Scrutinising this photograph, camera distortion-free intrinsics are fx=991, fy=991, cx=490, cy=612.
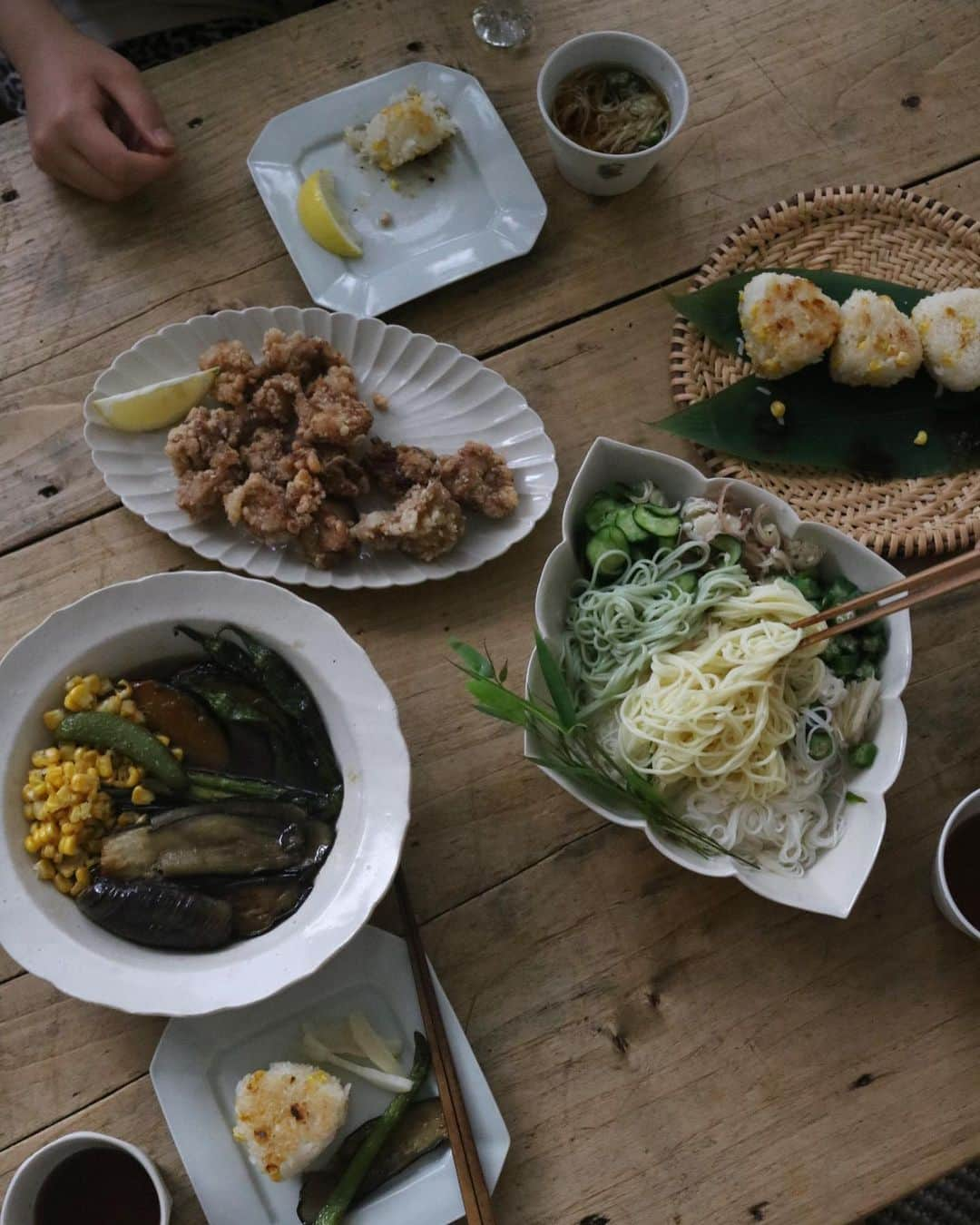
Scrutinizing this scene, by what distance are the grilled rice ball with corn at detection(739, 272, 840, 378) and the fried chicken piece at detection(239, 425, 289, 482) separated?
1.02 metres

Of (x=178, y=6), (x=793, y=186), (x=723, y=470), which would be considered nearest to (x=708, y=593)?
(x=723, y=470)

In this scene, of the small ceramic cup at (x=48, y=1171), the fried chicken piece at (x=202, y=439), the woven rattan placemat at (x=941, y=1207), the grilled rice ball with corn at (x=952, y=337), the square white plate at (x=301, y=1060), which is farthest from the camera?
the woven rattan placemat at (x=941, y=1207)

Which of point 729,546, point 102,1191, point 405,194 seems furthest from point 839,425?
point 102,1191

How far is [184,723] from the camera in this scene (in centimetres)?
184

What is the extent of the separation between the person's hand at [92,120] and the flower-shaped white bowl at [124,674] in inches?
37.9

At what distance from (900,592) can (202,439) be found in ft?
4.47

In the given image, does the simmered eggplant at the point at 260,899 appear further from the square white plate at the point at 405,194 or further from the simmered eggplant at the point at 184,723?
the square white plate at the point at 405,194

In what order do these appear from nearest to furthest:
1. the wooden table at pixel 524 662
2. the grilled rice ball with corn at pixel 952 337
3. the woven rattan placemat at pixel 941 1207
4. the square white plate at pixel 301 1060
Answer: the square white plate at pixel 301 1060
the wooden table at pixel 524 662
the grilled rice ball with corn at pixel 952 337
the woven rattan placemat at pixel 941 1207

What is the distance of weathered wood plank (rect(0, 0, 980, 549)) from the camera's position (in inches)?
83.7

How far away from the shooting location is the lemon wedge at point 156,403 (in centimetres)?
198

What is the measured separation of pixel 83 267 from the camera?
7.11 feet

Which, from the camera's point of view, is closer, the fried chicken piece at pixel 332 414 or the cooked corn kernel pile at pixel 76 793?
the cooked corn kernel pile at pixel 76 793

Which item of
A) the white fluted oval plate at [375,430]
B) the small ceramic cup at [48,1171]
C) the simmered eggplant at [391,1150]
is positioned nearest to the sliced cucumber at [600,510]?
the white fluted oval plate at [375,430]

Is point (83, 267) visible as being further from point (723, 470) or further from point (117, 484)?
point (723, 470)
